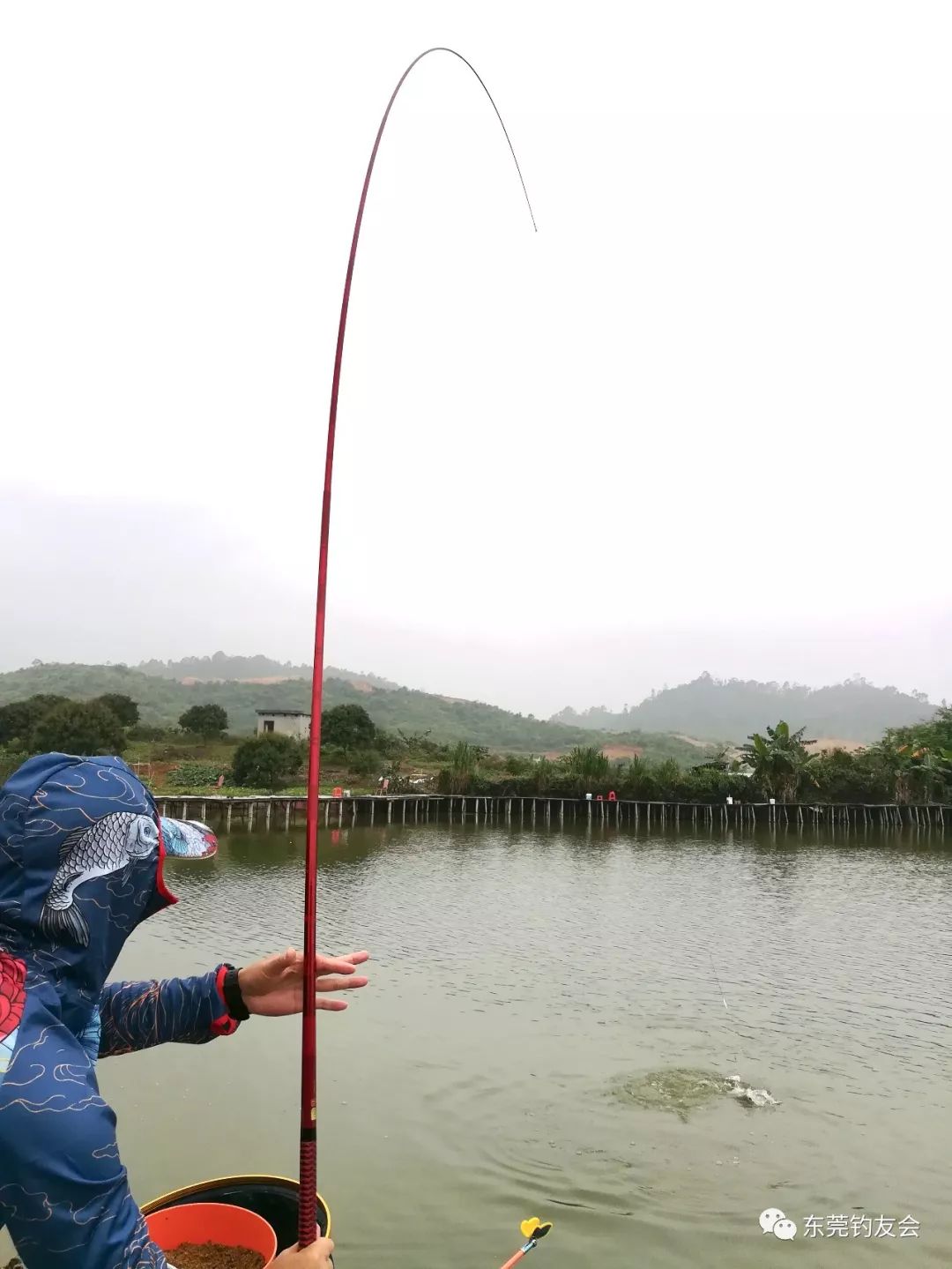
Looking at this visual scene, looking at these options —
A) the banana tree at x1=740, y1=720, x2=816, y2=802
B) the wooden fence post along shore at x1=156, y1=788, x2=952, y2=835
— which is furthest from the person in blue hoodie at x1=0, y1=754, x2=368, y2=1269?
the banana tree at x1=740, y1=720, x2=816, y2=802

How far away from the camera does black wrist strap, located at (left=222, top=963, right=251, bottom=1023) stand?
85.9 inches

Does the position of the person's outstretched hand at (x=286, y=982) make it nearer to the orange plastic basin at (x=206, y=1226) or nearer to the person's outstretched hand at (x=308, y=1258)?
the person's outstretched hand at (x=308, y=1258)

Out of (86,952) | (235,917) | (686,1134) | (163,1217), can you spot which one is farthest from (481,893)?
(86,952)

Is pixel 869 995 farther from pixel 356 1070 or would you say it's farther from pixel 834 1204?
pixel 356 1070

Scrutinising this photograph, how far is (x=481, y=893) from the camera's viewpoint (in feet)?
62.4

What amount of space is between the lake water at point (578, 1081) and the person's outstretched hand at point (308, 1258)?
386 centimetres

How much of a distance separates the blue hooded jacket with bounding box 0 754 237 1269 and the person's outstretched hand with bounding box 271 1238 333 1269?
231 mm

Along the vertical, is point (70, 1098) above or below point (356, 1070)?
above

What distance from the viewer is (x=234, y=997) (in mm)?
2191

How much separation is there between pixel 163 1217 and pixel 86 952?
2.19m

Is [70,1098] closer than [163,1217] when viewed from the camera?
Yes

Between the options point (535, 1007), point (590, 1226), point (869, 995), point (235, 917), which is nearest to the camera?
point (590, 1226)

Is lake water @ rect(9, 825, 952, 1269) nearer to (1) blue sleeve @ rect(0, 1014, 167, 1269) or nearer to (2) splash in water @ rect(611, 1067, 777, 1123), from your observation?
(2) splash in water @ rect(611, 1067, 777, 1123)

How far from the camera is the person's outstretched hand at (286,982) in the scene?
213 cm
